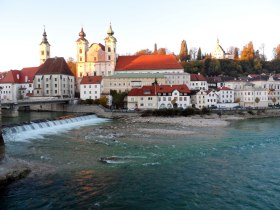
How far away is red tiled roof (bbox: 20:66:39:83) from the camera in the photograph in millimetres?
80938

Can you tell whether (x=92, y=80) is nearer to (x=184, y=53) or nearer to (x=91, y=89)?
(x=91, y=89)

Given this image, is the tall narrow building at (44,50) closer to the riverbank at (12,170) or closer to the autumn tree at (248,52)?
the autumn tree at (248,52)

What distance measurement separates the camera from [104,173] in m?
20.2

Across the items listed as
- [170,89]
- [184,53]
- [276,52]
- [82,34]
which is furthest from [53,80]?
[276,52]

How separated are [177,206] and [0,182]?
9843 mm

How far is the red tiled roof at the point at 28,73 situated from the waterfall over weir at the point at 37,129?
36983 mm

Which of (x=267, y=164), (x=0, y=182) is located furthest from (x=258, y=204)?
(x=0, y=182)

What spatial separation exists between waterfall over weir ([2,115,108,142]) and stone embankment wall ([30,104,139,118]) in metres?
9.07

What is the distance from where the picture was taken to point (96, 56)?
83.4m

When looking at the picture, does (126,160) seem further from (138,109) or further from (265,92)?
(265,92)

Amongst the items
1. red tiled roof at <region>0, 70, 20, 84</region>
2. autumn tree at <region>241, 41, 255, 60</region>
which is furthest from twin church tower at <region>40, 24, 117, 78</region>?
autumn tree at <region>241, 41, 255, 60</region>

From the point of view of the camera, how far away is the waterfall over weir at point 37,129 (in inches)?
1288

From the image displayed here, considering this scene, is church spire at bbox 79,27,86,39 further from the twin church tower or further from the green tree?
the green tree

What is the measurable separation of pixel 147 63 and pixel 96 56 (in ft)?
44.9
